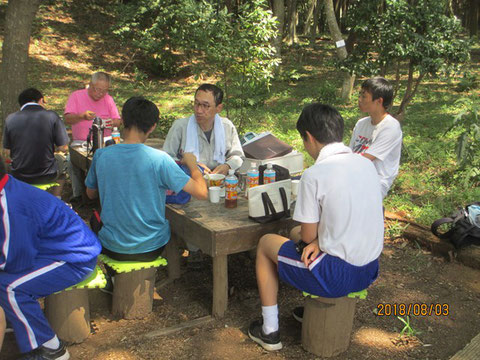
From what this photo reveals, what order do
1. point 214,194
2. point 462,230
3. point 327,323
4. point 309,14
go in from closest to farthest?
1. point 327,323
2. point 214,194
3. point 462,230
4. point 309,14

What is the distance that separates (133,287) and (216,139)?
4.98 feet

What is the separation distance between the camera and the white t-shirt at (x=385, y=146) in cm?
379

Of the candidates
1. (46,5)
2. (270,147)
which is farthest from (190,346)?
(46,5)

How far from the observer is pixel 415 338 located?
308 centimetres

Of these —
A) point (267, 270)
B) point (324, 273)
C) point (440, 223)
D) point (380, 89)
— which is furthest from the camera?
point (440, 223)

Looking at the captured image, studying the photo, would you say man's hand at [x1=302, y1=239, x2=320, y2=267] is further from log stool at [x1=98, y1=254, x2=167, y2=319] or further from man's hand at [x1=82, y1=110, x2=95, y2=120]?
man's hand at [x1=82, y1=110, x2=95, y2=120]

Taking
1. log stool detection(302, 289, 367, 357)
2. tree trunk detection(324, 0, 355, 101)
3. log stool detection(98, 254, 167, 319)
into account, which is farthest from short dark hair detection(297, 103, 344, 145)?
tree trunk detection(324, 0, 355, 101)

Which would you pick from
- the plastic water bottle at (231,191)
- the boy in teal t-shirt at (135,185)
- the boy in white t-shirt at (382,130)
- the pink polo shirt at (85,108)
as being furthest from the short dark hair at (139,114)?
the pink polo shirt at (85,108)

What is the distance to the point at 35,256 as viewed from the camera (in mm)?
2420

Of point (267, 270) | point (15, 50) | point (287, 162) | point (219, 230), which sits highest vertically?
point (15, 50)

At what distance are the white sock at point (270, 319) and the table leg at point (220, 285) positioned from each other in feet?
1.36

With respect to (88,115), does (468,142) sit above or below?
below

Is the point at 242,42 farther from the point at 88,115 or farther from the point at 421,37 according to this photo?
the point at 88,115

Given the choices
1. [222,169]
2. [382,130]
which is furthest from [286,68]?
[222,169]
